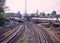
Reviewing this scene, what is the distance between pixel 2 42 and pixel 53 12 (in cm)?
12328

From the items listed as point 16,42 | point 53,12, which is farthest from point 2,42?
point 53,12

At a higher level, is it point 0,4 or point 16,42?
point 0,4

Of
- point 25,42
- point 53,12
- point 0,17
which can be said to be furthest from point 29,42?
point 53,12

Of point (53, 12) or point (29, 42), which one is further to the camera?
point (53, 12)

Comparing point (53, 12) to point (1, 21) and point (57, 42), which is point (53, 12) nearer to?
point (1, 21)

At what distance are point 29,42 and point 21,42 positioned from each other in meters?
0.96

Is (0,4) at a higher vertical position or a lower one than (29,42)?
higher

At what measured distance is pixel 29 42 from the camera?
20.7 meters

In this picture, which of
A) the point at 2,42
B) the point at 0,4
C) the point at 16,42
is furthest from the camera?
the point at 0,4

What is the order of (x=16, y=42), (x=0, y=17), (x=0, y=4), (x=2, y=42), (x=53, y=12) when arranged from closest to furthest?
(x=2, y=42)
(x=16, y=42)
(x=0, y=17)
(x=0, y=4)
(x=53, y=12)

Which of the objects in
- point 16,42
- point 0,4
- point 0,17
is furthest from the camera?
point 0,4

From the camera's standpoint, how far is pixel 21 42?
816 inches

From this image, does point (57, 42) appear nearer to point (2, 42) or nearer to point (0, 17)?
point (2, 42)

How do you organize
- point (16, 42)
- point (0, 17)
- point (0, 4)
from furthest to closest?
1. point (0, 4)
2. point (0, 17)
3. point (16, 42)
